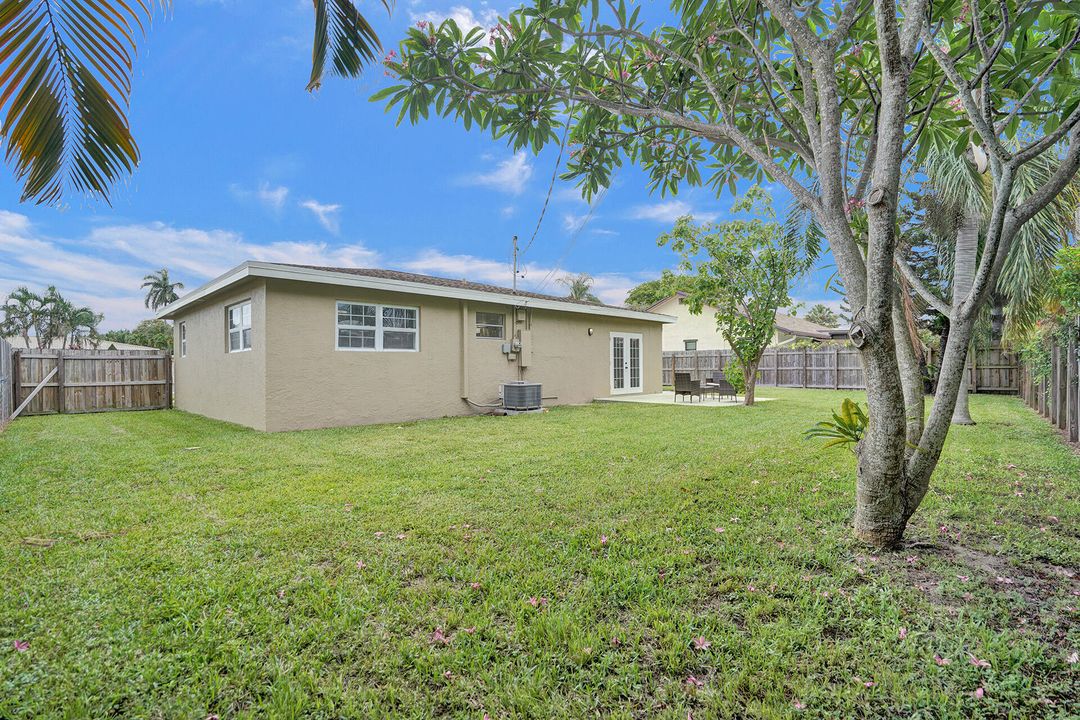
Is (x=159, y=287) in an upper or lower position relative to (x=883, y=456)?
upper

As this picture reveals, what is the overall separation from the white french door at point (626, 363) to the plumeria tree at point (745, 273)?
282 cm

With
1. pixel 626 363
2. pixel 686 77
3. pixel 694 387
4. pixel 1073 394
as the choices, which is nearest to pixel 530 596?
pixel 686 77

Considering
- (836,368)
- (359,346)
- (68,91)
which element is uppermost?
(68,91)

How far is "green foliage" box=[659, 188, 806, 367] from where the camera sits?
1169 cm

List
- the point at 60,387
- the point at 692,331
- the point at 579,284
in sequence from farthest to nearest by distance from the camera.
Result: 1. the point at 579,284
2. the point at 692,331
3. the point at 60,387

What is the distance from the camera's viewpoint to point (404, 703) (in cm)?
168

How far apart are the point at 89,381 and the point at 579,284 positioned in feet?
116

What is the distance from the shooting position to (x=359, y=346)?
367 inches

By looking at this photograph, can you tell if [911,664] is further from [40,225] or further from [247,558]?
[40,225]

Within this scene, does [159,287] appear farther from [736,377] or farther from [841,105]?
[841,105]

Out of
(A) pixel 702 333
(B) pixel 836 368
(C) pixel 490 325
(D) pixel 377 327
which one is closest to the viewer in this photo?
(D) pixel 377 327

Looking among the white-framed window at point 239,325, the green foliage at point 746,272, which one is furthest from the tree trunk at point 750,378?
the white-framed window at point 239,325

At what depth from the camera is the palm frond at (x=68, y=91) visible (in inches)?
77.6

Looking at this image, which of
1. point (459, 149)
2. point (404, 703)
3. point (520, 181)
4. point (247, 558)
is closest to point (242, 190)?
point (459, 149)
